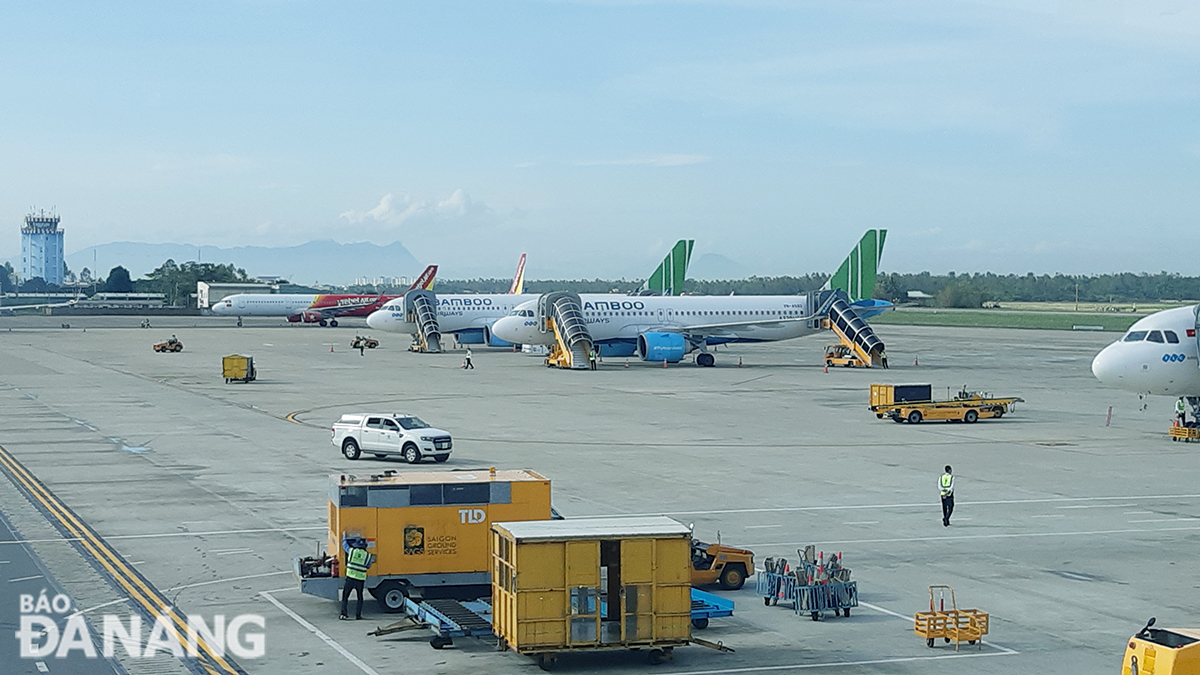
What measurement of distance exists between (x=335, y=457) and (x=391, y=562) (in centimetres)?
2180

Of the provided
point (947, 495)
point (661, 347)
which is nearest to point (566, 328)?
point (661, 347)

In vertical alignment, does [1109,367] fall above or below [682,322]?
below

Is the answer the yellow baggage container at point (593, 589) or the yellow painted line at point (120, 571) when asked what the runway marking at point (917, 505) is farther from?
the yellow baggage container at point (593, 589)

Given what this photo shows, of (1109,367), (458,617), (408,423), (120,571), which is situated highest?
(1109,367)

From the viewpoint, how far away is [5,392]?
2832 inches

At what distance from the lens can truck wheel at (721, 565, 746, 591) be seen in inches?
1049

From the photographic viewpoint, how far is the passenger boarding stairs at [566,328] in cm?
9038

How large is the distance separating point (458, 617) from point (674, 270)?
128m

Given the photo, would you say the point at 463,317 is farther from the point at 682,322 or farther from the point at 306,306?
the point at 306,306

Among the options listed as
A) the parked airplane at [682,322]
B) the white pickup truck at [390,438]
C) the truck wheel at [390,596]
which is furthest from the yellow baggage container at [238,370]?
the truck wheel at [390,596]

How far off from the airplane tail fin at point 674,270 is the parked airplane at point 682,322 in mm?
45928

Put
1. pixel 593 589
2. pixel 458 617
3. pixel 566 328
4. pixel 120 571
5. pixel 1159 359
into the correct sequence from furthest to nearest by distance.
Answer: pixel 566 328
pixel 1159 359
pixel 120 571
pixel 458 617
pixel 593 589

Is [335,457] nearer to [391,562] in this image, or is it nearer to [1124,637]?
[391,562]

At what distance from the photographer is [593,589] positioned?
20766mm
